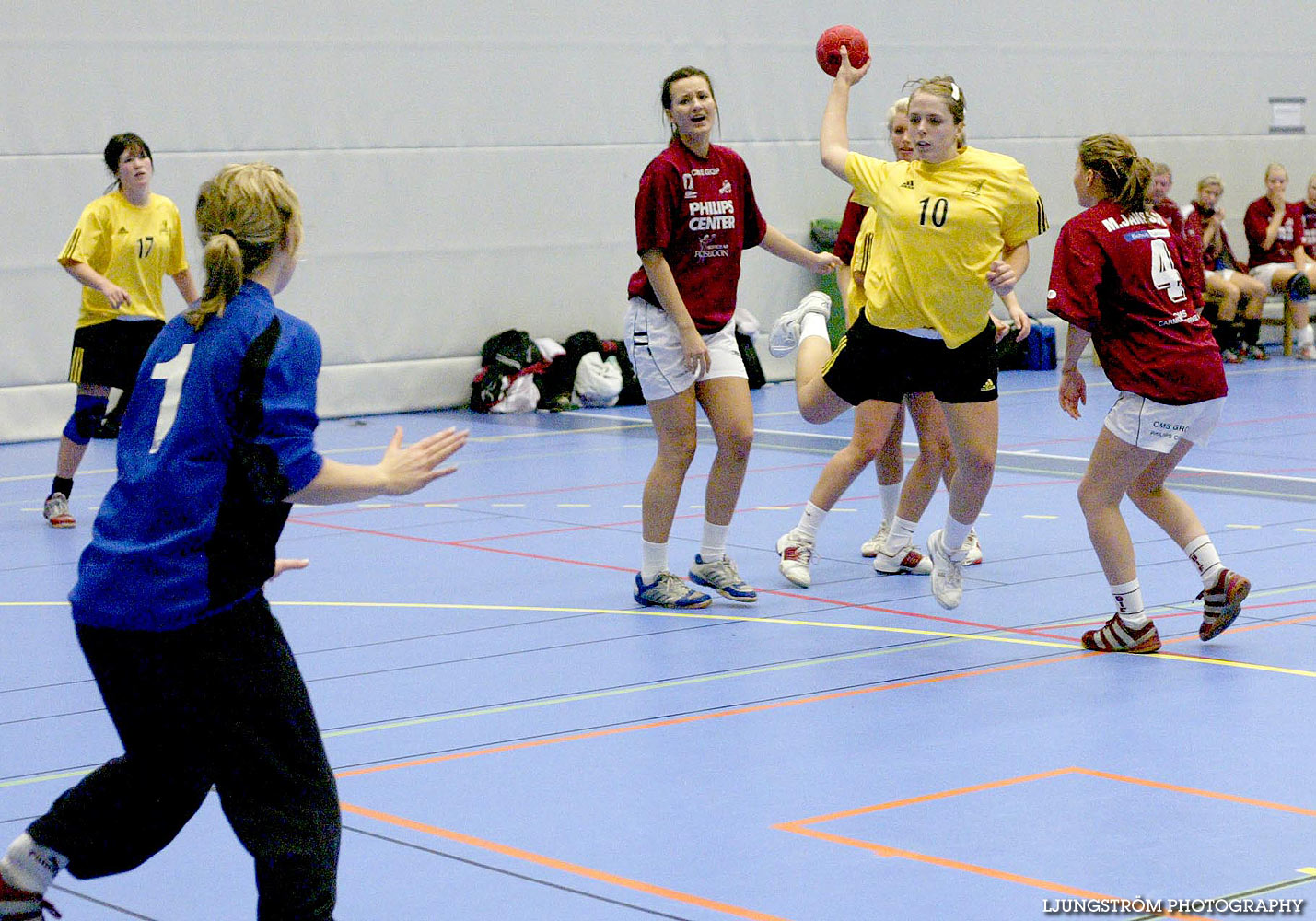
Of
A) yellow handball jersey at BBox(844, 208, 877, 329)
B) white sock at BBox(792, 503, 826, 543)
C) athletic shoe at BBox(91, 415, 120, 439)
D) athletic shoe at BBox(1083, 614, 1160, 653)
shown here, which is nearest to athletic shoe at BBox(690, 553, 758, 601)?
white sock at BBox(792, 503, 826, 543)

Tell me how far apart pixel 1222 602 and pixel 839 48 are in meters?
2.49

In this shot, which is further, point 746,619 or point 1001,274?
point 746,619

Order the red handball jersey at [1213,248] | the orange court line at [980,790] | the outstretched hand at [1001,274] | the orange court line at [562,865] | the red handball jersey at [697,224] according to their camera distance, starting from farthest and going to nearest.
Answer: the red handball jersey at [1213,248] → the red handball jersey at [697,224] → the outstretched hand at [1001,274] → the orange court line at [980,790] → the orange court line at [562,865]

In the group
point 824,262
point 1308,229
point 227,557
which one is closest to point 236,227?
point 227,557

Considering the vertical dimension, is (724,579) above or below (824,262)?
below

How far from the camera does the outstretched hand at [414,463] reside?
2984 millimetres

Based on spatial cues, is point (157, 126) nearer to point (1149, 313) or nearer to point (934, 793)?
point (1149, 313)

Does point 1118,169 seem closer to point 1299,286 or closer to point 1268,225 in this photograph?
point 1299,286

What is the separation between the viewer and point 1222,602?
5.69 m

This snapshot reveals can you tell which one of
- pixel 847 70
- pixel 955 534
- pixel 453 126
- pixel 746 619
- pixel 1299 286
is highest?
pixel 453 126

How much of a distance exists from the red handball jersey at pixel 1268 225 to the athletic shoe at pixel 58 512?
12.9 metres

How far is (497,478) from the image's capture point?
10.5 meters

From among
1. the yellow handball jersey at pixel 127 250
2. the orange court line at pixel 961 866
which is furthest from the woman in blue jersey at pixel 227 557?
the yellow handball jersey at pixel 127 250

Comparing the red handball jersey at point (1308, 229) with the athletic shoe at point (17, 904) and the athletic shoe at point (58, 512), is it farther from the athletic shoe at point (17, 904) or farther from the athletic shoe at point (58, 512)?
the athletic shoe at point (17, 904)
